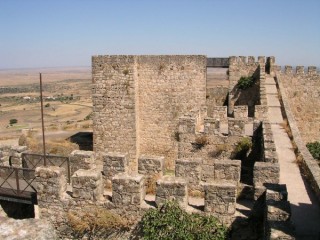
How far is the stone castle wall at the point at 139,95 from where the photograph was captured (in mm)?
17125

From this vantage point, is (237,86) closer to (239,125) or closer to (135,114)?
(135,114)

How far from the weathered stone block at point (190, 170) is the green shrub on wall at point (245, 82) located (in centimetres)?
1104

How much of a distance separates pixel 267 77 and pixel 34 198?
14.4 m

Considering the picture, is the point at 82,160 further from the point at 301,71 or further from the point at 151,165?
the point at 301,71

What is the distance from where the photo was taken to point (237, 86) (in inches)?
744

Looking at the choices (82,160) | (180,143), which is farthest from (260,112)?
(82,160)

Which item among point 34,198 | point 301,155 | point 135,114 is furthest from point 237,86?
point 34,198

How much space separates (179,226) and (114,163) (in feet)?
7.64

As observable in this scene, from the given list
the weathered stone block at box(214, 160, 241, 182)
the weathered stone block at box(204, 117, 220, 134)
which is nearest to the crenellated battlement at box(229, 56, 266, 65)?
the weathered stone block at box(204, 117, 220, 134)

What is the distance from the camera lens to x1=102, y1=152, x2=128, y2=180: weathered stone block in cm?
869

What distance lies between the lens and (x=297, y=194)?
8.23 m

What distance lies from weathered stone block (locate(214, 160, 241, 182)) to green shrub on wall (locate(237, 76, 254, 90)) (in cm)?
1078

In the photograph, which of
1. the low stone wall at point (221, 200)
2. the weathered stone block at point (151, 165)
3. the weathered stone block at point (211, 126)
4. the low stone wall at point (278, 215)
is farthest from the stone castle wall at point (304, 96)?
the low stone wall at point (278, 215)

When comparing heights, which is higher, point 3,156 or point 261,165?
point 261,165
